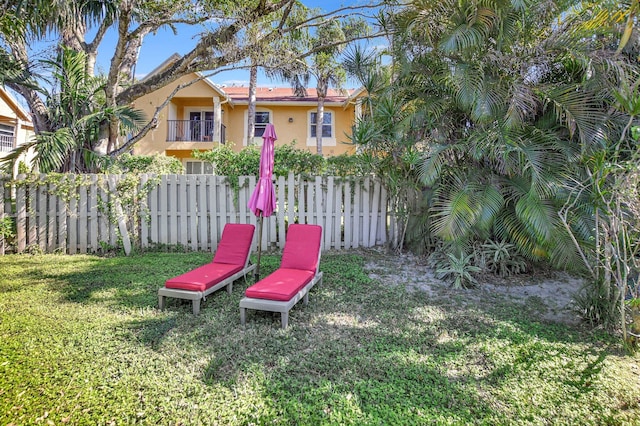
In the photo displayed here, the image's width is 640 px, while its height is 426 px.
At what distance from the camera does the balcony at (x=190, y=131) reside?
743 inches

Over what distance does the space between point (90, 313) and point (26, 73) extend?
7071 millimetres

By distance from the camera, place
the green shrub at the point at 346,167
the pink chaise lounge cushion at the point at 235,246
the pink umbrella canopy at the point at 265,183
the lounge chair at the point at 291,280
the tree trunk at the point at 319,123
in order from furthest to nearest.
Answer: the tree trunk at the point at 319,123 → the green shrub at the point at 346,167 → the pink chaise lounge cushion at the point at 235,246 → the pink umbrella canopy at the point at 265,183 → the lounge chair at the point at 291,280

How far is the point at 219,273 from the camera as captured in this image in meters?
5.26

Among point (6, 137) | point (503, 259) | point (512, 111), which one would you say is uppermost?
point (6, 137)

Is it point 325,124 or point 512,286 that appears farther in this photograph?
point 325,124

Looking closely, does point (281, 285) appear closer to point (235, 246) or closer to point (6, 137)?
point (235, 246)

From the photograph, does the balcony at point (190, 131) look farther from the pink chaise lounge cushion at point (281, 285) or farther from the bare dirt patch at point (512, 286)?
the pink chaise lounge cushion at point (281, 285)

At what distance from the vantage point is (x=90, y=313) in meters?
4.50

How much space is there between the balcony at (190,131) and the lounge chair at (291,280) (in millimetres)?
15039

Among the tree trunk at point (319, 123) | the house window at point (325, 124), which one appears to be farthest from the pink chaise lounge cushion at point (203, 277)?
the house window at point (325, 124)

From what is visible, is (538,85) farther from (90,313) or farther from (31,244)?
(31,244)

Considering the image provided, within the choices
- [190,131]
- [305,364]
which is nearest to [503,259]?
[305,364]

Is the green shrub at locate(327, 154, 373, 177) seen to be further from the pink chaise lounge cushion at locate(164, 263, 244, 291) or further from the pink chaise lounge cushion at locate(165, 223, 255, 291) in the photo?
the pink chaise lounge cushion at locate(164, 263, 244, 291)

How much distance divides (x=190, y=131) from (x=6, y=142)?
11.7 m
